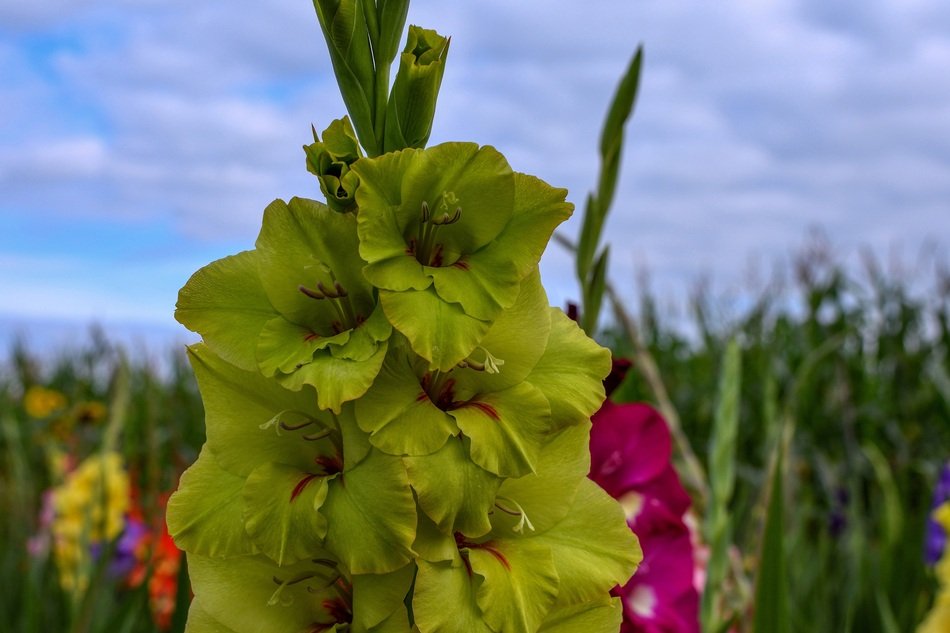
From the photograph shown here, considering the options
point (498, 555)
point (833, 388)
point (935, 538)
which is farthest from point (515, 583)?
point (833, 388)

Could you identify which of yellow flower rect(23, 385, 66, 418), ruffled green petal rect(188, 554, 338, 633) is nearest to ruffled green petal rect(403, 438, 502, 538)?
ruffled green petal rect(188, 554, 338, 633)

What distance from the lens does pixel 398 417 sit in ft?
1.77

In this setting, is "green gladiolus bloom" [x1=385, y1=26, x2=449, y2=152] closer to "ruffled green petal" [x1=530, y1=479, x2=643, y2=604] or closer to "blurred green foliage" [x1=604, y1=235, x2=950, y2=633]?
"ruffled green petal" [x1=530, y1=479, x2=643, y2=604]

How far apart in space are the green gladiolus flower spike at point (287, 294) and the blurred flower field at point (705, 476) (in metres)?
0.34

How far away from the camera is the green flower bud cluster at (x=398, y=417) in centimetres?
53

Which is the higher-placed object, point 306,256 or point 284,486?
point 306,256

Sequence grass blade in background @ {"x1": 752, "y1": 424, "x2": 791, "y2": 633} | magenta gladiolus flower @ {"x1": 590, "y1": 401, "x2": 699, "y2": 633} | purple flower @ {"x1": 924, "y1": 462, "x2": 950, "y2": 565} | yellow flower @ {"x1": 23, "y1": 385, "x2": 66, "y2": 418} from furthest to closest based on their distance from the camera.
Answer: yellow flower @ {"x1": 23, "y1": 385, "x2": 66, "y2": 418}, purple flower @ {"x1": 924, "y1": 462, "x2": 950, "y2": 565}, grass blade in background @ {"x1": 752, "y1": 424, "x2": 791, "y2": 633}, magenta gladiolus flower @ {"x1": 590, "y1": 401, "x2": 699, "y2": 633}

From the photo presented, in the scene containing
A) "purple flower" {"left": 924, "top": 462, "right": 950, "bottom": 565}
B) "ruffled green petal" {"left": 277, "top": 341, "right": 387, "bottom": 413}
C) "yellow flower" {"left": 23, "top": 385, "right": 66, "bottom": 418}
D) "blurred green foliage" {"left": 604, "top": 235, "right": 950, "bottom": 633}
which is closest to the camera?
"ruffled green petal" {"left": 277, "top": 341, "right": 387, "bottom": 413}

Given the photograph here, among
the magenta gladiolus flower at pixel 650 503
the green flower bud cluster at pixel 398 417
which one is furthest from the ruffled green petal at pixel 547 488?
the magenta gladiolus flower at pixel 650 503

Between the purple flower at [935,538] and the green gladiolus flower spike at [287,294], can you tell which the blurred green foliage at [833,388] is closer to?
the purple flower at [935,538]

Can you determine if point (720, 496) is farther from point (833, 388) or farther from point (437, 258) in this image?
point (833, 388)

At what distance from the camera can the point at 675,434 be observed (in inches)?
37.4

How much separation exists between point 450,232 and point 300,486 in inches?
6.8

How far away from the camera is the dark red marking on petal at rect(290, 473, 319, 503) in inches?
21.8
